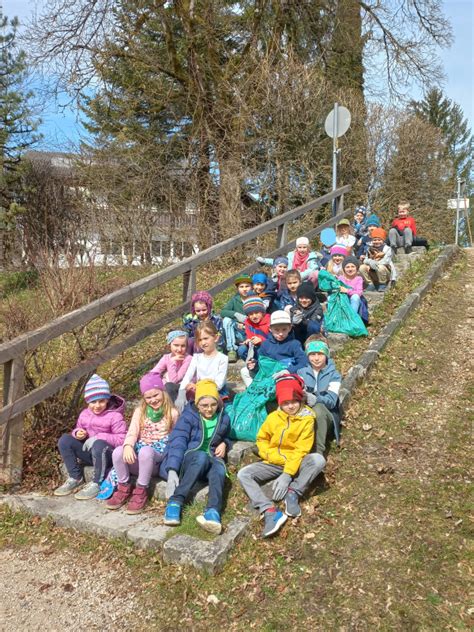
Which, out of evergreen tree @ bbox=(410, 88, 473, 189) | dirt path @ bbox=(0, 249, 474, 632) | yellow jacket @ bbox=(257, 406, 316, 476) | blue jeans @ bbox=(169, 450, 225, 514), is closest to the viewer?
dirt path @ bbox=(0, 249, 474, 632)

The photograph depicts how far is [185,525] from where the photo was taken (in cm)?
389

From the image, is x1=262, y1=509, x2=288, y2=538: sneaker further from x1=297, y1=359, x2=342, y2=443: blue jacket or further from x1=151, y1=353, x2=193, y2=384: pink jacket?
x1=151, y1=353, x2=193, y2=384: pink jacket

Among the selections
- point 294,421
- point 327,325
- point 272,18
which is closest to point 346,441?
point 294,421

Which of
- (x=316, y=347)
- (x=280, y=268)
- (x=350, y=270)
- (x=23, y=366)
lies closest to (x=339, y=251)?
(x=350, y=270)

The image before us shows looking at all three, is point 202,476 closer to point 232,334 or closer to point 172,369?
point 172,369

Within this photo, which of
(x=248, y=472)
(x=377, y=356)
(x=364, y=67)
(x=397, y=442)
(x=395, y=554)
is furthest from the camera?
(x=364, y=67)

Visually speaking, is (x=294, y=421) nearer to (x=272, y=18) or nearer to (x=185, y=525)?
(x=185, y=525)

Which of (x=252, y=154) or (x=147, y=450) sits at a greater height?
(x=252, y=154)

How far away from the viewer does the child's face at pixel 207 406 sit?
4.49 metres

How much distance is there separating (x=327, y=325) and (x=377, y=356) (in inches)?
34.9

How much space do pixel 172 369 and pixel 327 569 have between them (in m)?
2.64

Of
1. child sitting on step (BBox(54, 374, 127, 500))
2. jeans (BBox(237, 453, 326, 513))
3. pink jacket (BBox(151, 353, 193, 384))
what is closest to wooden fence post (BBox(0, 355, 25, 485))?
child sitting on step (BBox(54, 374, 127, 500))

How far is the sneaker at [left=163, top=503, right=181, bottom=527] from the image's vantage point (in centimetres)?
389

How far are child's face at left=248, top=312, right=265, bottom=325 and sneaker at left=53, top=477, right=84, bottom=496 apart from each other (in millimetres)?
2535
